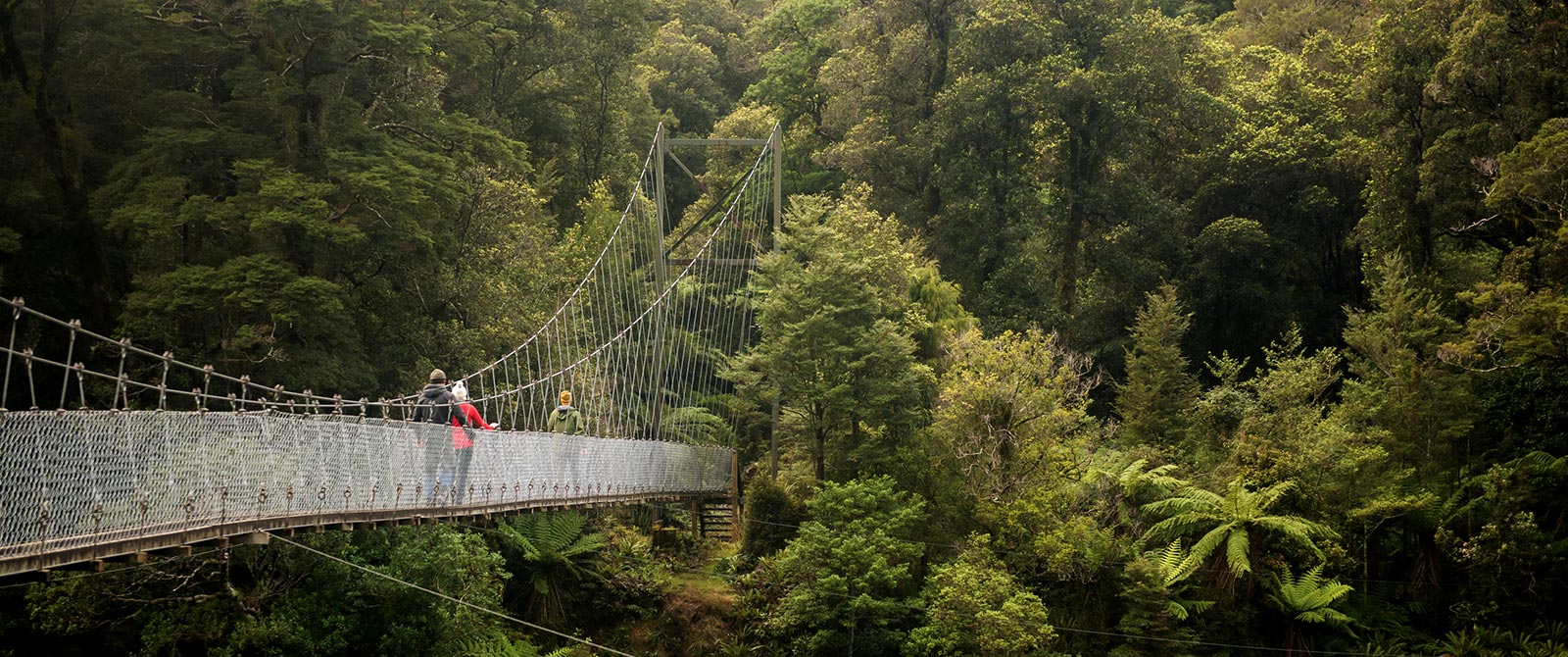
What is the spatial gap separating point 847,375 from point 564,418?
636 cm

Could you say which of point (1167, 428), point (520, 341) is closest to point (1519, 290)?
point (1167, 428)

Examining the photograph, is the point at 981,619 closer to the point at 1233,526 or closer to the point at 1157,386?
the point at 1233,526

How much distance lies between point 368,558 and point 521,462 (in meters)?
5.10

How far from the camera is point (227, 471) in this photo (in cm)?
1005

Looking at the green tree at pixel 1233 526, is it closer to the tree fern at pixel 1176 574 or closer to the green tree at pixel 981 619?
the tree fern at pixel 1176 574

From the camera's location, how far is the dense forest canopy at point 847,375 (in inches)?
713

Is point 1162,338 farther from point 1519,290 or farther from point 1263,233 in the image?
point 1519,290

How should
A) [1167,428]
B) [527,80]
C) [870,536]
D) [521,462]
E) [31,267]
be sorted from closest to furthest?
[521,462], [31,267], [870,536], [1167,428], [527,80]

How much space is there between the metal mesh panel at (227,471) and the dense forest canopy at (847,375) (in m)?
4.69

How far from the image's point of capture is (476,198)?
22734 millimetres

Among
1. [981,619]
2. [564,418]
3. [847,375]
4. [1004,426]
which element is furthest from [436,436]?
[1004,426]

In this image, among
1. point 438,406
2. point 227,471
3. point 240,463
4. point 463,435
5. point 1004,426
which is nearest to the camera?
point 227,471

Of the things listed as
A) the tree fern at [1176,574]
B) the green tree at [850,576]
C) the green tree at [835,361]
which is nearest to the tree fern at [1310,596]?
the tree fern at [1176,574]

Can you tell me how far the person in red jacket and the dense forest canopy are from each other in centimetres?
470
